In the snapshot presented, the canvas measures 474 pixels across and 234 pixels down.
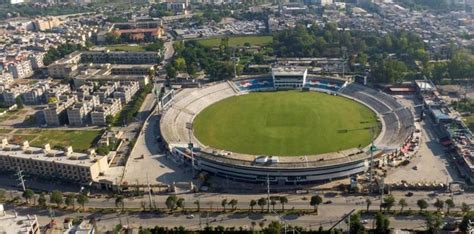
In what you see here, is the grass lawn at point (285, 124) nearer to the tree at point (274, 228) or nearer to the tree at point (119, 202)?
the tree at point (119, 202)

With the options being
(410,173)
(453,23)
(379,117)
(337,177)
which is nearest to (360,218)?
(337,177)

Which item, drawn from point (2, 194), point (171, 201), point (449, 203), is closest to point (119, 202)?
point (171, 201)

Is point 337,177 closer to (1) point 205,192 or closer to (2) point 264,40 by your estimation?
(1) point 205,192

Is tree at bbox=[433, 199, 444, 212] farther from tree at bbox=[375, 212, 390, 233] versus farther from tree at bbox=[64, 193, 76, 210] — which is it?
tree at bbox=[64, 193, 76, 210]

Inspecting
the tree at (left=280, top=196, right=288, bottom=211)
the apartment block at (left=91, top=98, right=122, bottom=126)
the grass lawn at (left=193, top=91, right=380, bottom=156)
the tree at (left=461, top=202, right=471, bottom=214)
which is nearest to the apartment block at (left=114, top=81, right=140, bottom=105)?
the apartment block at (left=91, top=98, right=122, bottom=126)

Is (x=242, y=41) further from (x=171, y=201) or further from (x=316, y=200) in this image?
(x=316, y=200)

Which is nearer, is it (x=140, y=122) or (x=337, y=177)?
(x=337, y=177)
